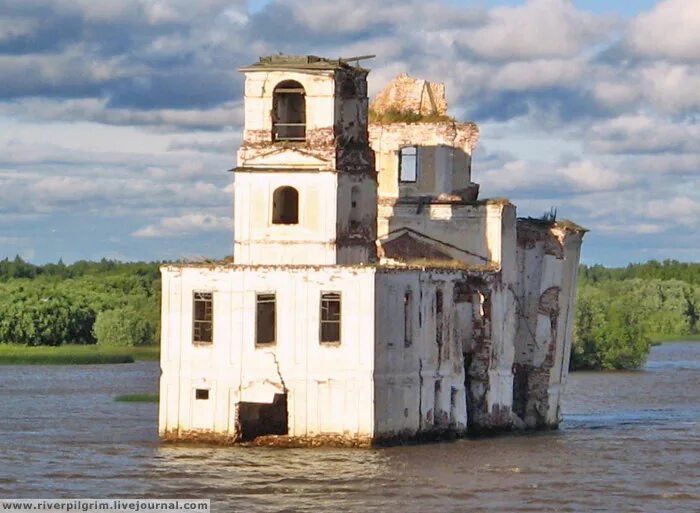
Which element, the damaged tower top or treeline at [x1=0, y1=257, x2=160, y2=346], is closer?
the damaged tower top

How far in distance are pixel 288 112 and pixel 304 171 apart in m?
2.33

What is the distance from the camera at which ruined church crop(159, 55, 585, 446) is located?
4725 centimetres

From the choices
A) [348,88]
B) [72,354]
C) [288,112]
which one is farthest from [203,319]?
[72,354]

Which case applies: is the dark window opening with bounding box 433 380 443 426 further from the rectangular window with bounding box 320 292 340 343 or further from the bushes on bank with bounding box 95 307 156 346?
the bushes on bank with bounding box 95 307 156 346

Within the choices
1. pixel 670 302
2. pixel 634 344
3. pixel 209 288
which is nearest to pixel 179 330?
pixel 209 288

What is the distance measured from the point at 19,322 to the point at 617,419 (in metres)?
43.4

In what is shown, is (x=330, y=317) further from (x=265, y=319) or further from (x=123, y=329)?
(x=123, y=329)

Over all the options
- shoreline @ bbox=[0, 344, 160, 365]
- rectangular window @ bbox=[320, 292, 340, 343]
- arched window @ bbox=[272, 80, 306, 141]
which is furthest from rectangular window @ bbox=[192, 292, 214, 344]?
shoreline @ bbox=[0, 344, 160, 365]

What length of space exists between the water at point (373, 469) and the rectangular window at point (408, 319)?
2419mm

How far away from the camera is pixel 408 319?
48.7 meters

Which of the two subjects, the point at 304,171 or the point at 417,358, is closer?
the point at 417,358

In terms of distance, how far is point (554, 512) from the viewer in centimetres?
4025

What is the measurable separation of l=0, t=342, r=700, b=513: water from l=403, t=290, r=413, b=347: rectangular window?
242 centimetres

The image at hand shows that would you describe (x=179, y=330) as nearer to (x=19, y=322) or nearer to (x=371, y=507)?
(x=371, y=507)
